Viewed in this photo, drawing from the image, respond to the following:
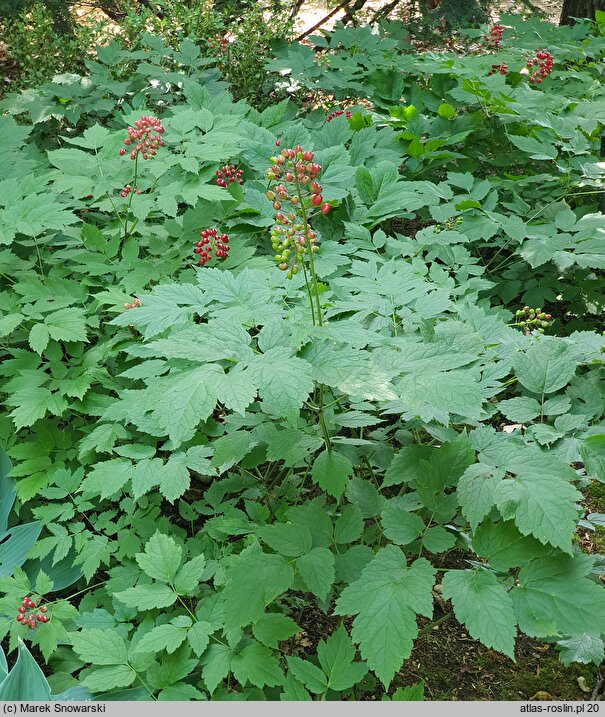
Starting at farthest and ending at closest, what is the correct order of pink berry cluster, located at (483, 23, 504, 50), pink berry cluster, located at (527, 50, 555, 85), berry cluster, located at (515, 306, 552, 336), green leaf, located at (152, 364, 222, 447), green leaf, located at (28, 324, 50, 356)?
pink berry cluster, located at (483, 23, 504, 50) → pink berry cluster, located at (527, 50, 555, 85) → green leaf, located at (28, 324, 50, 356) → berry cluster, located at (515, 306, 552, 336) → green leaf, located at (152, 364, 222, 447)

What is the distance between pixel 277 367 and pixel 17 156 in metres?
2.03

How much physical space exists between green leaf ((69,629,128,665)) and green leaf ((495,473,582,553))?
1.04 m

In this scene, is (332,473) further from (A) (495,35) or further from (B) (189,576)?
(A) (495,35)

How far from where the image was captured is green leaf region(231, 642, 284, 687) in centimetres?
160

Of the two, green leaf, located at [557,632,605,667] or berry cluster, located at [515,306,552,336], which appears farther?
berry cluster, located at [515,306,552,336]

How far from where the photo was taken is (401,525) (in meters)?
1.56

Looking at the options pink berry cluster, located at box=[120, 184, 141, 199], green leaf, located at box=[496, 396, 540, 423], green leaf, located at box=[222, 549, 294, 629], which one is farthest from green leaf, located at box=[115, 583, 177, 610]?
pink berry cluster, located at box=[120, 184, 141, 199]

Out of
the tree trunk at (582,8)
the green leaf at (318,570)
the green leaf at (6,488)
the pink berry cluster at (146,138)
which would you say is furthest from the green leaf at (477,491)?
the tree trunk at (582,8)

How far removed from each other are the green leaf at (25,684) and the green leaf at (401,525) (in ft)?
3.21

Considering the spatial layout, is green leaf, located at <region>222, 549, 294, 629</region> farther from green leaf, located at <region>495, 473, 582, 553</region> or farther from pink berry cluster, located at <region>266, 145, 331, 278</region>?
pink berry cluster, located at <region>266, 145, 331, 278</region>

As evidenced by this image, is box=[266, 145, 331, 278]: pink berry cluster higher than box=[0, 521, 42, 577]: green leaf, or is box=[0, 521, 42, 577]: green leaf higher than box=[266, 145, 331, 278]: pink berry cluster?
box=[266, 145, 331, 278]: pink berry cluster

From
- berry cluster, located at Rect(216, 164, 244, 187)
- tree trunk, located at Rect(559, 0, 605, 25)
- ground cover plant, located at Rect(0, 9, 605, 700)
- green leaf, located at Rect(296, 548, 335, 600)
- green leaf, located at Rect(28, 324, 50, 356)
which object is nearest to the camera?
ground cover plant, located at Rect(0, 9, 605, 700)

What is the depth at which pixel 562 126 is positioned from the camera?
286 cm
